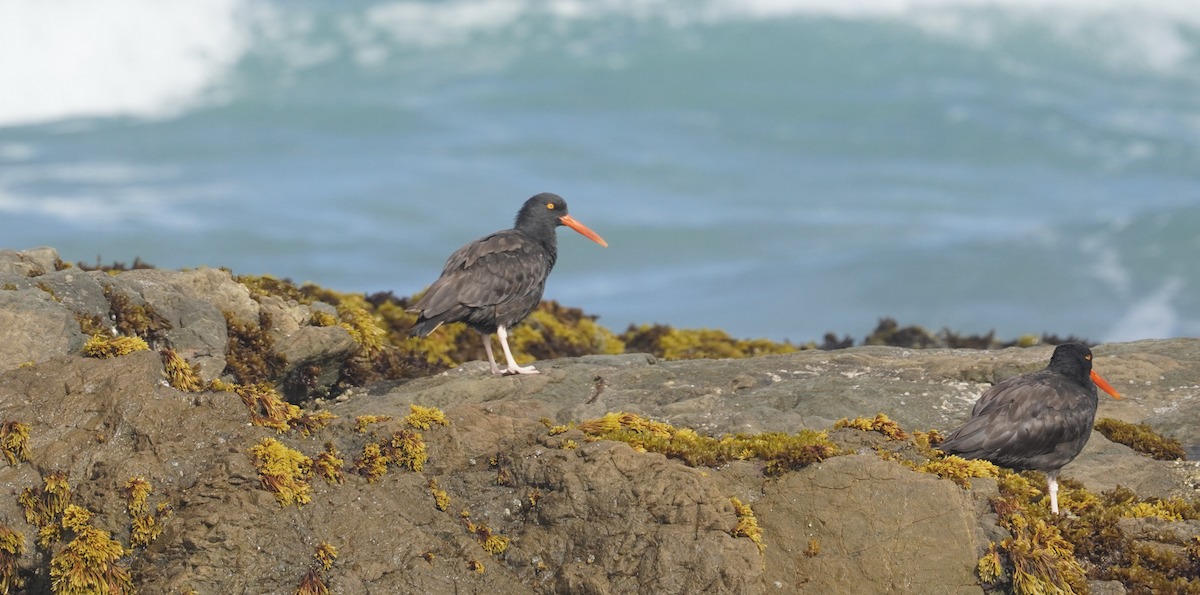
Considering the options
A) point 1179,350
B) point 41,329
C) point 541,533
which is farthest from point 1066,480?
point 41,329

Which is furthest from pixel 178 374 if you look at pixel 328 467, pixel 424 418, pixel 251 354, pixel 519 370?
pixel 519 370

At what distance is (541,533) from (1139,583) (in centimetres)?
396

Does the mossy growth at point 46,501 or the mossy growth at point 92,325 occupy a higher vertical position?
the mossy growth at point 92,325

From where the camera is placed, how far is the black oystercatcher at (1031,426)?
27.8 ft

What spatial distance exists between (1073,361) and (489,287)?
19.1ft

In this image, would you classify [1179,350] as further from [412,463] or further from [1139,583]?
[412,463]

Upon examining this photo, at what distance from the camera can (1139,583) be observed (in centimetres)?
716

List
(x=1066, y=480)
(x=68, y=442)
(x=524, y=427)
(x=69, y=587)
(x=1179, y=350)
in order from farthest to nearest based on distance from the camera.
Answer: (x=1179, y=350) < (x=1066, y=480) < (x=524, y=427) < (x=68, y=442) < (x=69, y=587)

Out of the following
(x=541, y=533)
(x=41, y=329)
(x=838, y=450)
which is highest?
(x=41, y=329)

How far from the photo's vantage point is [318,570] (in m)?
6.31

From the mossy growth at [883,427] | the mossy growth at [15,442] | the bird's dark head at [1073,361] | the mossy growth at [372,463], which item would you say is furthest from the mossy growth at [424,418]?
the bird's dark head at [1073,361]

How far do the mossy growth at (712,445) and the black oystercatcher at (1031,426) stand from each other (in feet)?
5.64

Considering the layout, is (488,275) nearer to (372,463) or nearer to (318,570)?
(372,463)

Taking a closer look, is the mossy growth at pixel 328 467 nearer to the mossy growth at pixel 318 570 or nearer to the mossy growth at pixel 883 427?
the mossy growth at pixel 318 570
